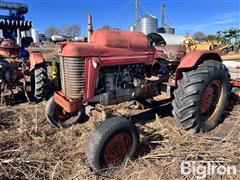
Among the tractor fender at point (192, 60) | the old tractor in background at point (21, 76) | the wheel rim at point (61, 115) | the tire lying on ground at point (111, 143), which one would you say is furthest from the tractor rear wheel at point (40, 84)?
the tire lying on ground at point (111, 143)

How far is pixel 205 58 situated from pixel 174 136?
1.44 m

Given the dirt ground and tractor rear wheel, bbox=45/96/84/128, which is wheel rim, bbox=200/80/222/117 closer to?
the dirt ground

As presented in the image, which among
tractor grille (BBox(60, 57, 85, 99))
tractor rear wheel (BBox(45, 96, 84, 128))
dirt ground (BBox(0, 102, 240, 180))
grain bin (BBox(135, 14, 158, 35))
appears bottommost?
dirt ground (BBox(0, 102, 240, 180))

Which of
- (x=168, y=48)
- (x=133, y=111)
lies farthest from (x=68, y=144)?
A: (x=168, y=48)

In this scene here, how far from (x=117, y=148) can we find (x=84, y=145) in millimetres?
693

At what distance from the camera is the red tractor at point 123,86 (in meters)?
3.37

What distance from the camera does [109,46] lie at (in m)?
4.06

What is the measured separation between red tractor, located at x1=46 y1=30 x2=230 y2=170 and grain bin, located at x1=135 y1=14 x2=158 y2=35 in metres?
22.7

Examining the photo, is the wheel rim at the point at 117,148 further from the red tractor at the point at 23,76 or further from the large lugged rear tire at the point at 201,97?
the red tractor at the point at 23,76

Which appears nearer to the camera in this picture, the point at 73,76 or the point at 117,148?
the point at 117,148

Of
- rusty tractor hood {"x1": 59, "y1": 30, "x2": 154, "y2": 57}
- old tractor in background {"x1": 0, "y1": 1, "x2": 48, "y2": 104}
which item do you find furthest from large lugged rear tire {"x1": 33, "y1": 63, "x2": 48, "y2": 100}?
rusty tractor hood {"x1": 59, "y1": 30, "x2": 154, "y2": 57}

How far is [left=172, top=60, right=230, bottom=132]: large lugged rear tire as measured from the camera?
4.06 m

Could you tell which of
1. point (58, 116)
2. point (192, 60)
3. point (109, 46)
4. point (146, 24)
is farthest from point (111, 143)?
point (146, 24)

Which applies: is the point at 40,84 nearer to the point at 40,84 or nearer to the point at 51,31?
the point at 40,84
